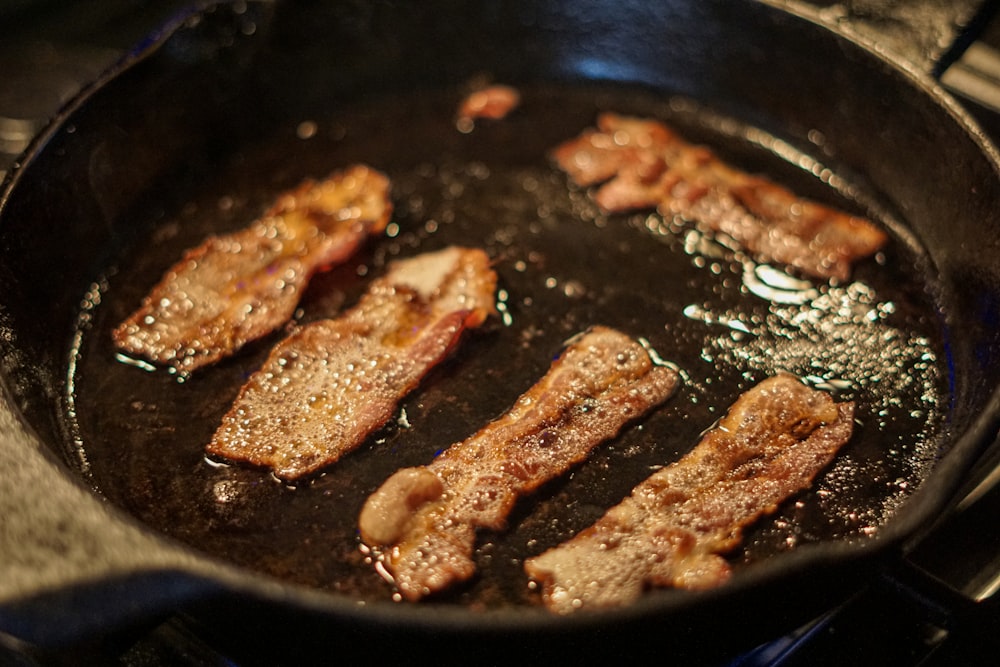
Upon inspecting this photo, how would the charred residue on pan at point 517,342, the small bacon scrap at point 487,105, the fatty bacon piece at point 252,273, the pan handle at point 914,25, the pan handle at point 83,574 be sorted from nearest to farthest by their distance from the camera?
the pan handle at point 83,574, the charred residue on pan at point 517,342, the fatty bacon piece at point 252,273, the pan handle at point 914,25, the small bacon scrap at point 487,105

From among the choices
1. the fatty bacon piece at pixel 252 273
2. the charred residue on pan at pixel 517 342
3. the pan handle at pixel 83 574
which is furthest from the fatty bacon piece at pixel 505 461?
the fatty bacon piece at pixel 252 273

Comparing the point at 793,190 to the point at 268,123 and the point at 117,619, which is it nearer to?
the point at 268,123

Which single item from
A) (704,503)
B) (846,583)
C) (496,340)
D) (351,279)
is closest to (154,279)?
(351,279)

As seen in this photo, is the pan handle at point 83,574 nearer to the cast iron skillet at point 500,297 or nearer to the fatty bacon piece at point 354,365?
the cast iron skillet at point 500,297

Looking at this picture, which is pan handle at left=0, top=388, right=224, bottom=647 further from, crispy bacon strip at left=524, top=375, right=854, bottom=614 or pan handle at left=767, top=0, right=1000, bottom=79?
pan handle at left=767, top=0, right=1000, bottom=79

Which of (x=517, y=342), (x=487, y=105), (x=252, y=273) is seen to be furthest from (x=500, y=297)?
(x=487, y=105)

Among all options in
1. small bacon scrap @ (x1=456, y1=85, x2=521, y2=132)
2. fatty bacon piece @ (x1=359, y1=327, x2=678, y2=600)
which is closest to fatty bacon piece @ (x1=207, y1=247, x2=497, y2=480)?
fatty bacon piece @ (x1=359, y1=327, x2=678, y2=600)
